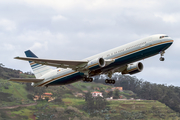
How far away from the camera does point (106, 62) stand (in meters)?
37.8

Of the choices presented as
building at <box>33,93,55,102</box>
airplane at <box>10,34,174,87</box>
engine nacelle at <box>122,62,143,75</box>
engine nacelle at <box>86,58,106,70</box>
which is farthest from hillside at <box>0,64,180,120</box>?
engine nacelle at <box>86,58,106,70</box>

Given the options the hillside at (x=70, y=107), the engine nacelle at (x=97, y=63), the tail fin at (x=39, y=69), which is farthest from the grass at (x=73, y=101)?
the engine nacelle at (x=97, y=63)

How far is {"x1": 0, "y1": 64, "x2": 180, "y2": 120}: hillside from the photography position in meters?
79.4

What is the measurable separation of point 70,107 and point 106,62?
47293mm

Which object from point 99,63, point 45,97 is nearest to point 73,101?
point 45,97

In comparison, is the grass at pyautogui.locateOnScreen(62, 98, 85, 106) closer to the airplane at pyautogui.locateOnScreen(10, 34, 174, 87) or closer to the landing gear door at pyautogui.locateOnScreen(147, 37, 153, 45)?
the airplane at pyautogui.locateOnScreen(10, 34, 174, 87)

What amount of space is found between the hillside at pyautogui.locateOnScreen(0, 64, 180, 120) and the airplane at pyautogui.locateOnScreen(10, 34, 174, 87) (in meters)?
30.7

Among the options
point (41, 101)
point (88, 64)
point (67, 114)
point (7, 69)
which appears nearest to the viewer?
point (88, 64)

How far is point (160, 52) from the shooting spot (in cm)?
3619

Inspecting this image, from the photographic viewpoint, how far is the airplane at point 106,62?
118 ft

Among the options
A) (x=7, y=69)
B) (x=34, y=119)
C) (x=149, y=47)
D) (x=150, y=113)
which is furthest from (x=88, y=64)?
(x=7, y=69)

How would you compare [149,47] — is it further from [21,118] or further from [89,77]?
[21,118]

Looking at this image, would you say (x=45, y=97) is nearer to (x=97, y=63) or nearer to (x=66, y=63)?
(x=66, y=63)

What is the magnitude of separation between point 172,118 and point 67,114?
37.8m
